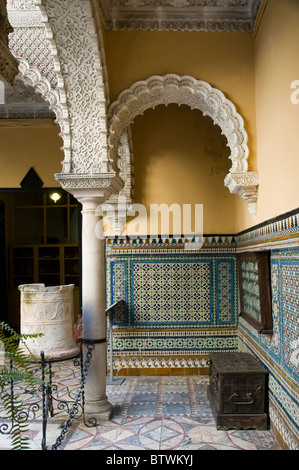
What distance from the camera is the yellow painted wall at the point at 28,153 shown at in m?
Result: 6.99

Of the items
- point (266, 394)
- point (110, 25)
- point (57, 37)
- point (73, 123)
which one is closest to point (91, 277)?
point (73, 123)

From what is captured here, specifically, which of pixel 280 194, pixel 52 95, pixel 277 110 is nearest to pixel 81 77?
pixel 52 95

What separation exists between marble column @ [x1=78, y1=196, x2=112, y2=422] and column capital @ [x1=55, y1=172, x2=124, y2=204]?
0.14 feet

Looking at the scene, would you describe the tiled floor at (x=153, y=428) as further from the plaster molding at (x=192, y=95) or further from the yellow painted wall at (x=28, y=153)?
the yellow painted wall at (x=28, y=153)

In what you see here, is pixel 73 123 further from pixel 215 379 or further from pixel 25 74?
pixel 215 379

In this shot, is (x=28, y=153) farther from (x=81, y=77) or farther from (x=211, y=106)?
(x=211, y=106)

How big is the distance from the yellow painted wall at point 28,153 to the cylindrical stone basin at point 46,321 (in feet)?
10.3

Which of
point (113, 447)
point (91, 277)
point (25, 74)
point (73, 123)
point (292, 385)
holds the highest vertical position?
point (25, 74)

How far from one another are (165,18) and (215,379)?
3730 mm

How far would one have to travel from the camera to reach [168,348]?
20.5 feet

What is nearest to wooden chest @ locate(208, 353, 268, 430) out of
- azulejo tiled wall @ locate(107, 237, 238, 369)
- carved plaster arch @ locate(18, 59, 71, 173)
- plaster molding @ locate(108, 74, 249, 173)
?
plaster molding @ locate(108, 74, 249, 173)

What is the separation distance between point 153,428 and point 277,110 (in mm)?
3090

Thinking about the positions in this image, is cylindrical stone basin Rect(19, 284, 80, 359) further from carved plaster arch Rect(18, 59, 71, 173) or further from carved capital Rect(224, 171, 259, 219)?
carved capital Rect(224, 171, 259, 219)

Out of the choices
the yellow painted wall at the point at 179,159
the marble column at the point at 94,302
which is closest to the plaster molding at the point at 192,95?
the marble column at the point at 94,302
